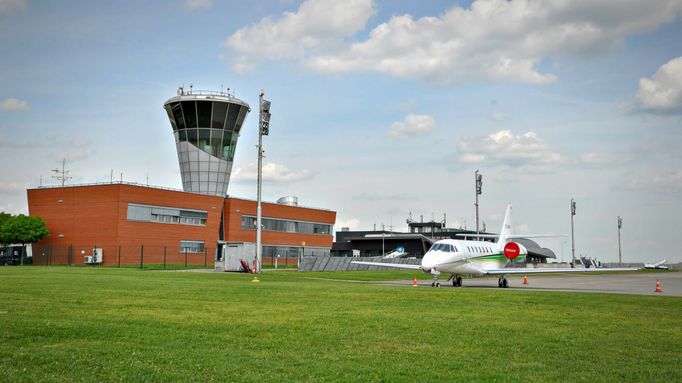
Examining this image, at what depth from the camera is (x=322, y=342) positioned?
11312mm

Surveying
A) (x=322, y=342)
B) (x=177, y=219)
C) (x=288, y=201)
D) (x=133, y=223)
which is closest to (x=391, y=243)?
(x=288, y=201)

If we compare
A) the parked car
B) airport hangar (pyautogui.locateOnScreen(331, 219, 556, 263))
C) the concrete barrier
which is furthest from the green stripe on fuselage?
airport hangar (pyautogui.locateOnScreen(331, 219, 556, 263))

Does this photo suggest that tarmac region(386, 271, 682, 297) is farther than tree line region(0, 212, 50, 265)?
No

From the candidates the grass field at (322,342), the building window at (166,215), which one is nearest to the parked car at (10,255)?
the building window at (166,215)

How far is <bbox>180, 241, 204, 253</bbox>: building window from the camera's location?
74.4 m

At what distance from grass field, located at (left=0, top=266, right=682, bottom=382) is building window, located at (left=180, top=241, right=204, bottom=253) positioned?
5636 cm

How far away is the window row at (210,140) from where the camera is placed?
271 ft

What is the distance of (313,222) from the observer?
99000 millimetres

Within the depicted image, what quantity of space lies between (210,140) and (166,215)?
14.3 meters

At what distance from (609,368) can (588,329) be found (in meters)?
4.88

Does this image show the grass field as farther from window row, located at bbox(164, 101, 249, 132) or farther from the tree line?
window row, located at bbox(164, 101, 249, 132)

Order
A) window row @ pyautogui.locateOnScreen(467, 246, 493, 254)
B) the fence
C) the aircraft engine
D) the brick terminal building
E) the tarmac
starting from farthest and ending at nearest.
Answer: the brick terminal building → the fence → the aircraft engine → window row @ pyautogui.locateOnScreen(467, 246, 493, 254) → the tarmac

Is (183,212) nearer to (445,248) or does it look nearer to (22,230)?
(22,230)

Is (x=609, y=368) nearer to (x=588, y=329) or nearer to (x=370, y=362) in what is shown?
(x=370, y=362)
